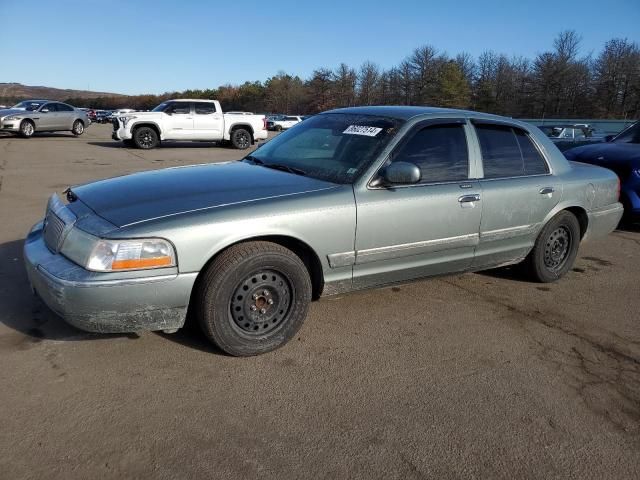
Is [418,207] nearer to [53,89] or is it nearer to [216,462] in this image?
[216,462]

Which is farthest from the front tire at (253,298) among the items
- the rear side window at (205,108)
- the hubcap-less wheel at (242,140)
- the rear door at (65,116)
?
the rear door at (65,116)

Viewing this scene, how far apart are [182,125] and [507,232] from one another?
49.7 ft

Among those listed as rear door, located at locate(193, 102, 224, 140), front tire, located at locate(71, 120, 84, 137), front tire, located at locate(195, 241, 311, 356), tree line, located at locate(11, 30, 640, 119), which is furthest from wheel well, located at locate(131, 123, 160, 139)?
tree line, located at locate(11, 30, 640, 119)

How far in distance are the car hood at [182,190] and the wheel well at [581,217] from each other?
2706 mm

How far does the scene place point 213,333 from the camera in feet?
10.0

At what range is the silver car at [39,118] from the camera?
20.4m

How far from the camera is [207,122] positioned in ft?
58.9

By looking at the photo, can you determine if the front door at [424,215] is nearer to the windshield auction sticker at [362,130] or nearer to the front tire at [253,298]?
the windshield auction sticker at [362,130]

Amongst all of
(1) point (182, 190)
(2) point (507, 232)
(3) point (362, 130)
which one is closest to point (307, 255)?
(1) point (182, 190)

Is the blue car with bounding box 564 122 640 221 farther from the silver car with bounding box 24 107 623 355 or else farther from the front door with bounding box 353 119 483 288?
the front door with bounding box 353 119 483 288

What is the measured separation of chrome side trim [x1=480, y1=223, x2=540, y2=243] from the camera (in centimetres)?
415

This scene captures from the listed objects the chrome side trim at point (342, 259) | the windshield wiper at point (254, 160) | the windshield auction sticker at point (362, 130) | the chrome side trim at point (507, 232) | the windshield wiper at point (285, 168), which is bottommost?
the chrome side trim at point (342, 259)

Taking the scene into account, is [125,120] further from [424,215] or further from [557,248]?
[424,215]

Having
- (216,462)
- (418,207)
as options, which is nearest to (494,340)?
(418,207)
